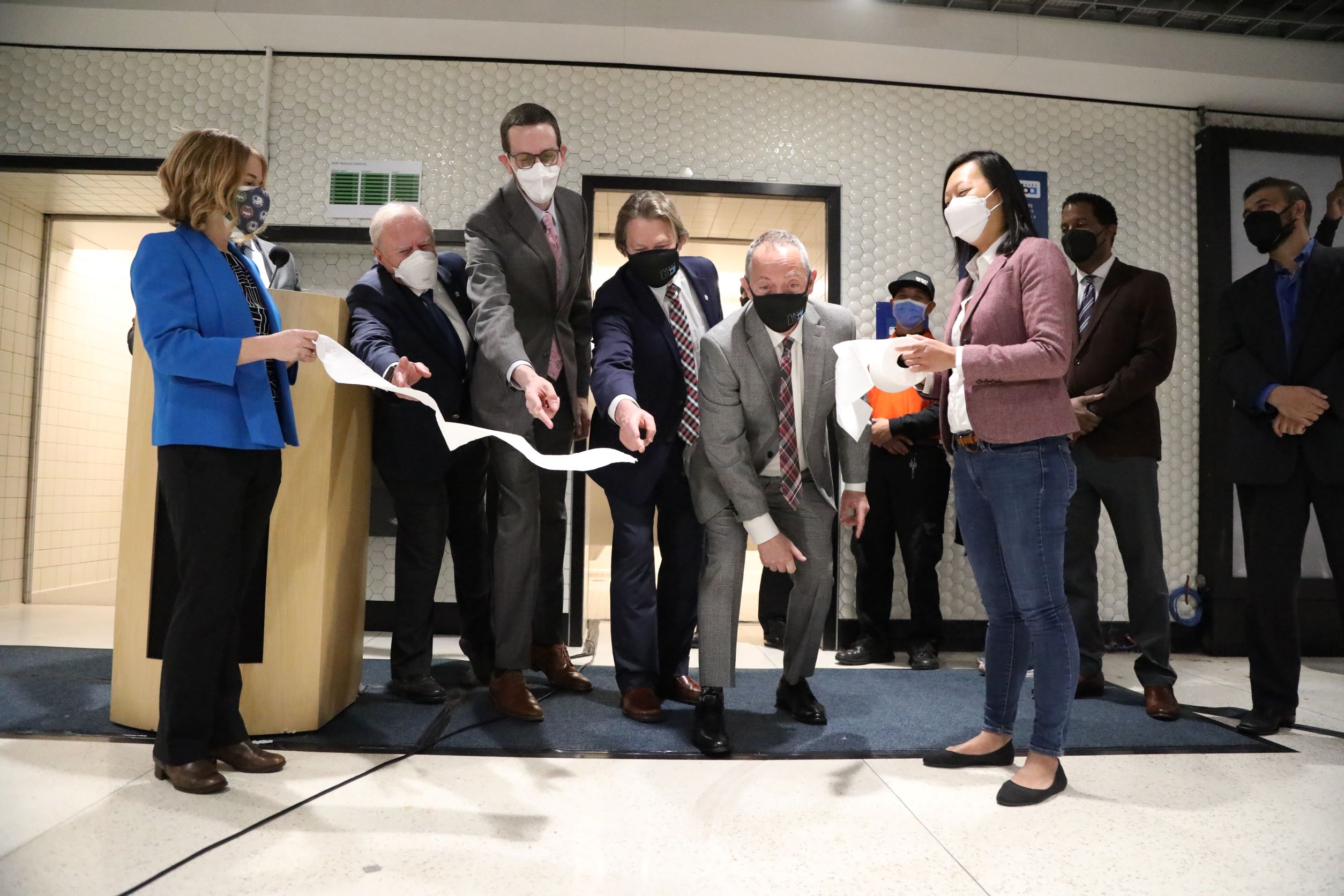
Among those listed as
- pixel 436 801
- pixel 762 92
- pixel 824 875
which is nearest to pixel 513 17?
pixel 762 92

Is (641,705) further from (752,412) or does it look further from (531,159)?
(531,159)

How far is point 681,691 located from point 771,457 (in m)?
0.89

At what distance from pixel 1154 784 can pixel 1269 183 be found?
191 centimetres

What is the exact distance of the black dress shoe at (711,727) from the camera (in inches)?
79.8

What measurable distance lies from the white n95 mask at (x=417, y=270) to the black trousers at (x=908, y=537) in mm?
2056

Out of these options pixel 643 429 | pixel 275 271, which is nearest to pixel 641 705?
pixel 643 429

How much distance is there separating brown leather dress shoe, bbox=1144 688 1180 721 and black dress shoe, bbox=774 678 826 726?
1093 mm

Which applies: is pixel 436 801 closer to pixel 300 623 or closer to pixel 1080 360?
pixel 300 623

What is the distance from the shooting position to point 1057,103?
13.4 feet

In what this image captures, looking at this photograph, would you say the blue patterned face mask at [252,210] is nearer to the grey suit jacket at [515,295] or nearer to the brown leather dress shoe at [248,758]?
the grey suit jacket at [515,295]

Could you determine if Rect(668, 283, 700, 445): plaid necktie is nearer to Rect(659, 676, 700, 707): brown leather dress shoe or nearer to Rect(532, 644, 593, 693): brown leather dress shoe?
Rect(659, 676, 700, 707): brown leather dress shoe

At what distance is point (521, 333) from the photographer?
7.96 ft

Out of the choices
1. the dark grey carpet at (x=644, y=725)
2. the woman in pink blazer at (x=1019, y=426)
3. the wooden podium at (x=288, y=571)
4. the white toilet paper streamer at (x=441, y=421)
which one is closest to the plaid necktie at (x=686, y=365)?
the white toilet paper streamer at (x=441, y=421)

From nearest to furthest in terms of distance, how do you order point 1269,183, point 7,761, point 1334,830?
point 1334,830, point 7,761, point 1269,183
